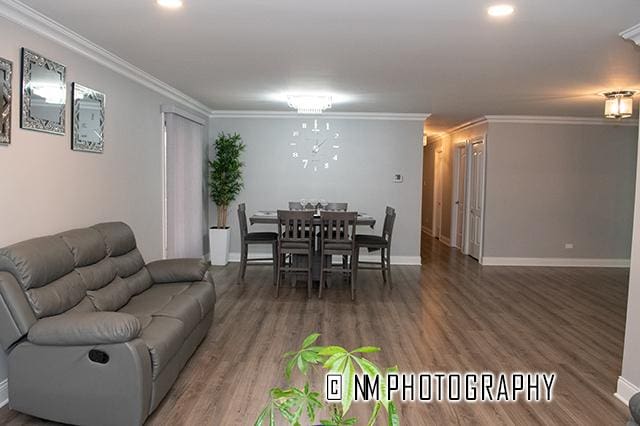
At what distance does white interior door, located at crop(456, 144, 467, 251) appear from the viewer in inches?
370

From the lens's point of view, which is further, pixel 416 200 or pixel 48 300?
pixel 416 200

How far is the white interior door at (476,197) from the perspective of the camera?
27.4 feet

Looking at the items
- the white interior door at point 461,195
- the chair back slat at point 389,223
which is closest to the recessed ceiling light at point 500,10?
the chair back slat at point 389,223

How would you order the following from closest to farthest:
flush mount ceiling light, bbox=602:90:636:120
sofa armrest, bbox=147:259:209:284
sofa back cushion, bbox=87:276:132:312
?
1. sofa back cushion, bbox=87:276:132:312
2. sofa armrest, bbox=147:259:209:284
3. flush mount ceiling light, bbox=602:90:636:120

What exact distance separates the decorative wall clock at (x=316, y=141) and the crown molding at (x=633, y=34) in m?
4.94

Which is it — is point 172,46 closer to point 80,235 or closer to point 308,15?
point 308,15

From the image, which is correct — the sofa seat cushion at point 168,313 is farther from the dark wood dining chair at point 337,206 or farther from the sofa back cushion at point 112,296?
the dark wood dining chair at point 337,206

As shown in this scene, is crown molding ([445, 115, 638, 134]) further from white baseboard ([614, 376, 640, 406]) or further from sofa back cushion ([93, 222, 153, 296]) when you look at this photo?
sofa back cushion ([93, 222, 153, 296])

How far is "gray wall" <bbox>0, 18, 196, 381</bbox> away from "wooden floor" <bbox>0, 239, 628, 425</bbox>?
1.19 meters

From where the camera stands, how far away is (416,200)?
7.98 meters

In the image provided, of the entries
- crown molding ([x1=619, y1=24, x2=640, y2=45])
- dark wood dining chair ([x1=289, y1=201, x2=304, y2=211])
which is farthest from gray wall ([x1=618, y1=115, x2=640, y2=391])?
dark wood dining chair ([x1=289, y1=201, x2=304, y2=211])

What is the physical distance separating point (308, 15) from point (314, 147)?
488cm

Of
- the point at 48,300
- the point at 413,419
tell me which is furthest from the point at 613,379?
the point at 48,300

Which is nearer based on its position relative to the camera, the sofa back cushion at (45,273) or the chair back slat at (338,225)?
the sofa back cushion at (45,273)
